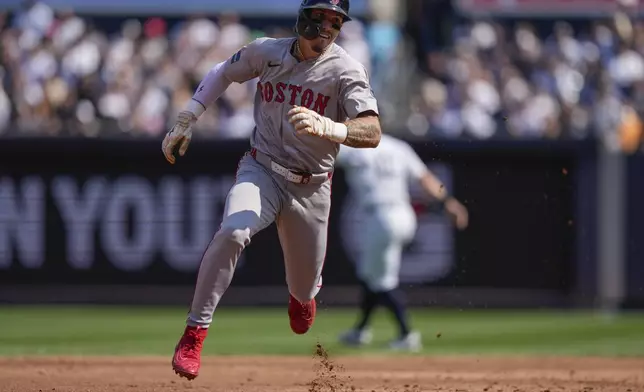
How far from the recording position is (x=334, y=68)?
7.36 meters

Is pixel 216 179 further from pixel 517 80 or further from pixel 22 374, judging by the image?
pixel 22 374

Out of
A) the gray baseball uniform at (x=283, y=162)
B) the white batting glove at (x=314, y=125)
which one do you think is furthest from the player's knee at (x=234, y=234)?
the white batting glove at (x=314, y=125)

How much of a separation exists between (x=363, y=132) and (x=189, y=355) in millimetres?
1570

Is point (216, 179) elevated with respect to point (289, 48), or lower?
lower

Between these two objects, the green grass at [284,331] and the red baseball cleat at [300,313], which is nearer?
the red baseball cleat at [300,313]

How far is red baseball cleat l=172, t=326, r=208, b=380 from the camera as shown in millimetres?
7098

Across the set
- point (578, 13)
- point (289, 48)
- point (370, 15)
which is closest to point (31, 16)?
point (370, 15)

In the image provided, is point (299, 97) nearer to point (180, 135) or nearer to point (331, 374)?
point (180, 135)

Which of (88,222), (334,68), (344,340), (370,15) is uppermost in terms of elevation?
(370,15)

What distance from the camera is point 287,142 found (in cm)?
751

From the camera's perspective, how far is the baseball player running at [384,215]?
11.8 metres

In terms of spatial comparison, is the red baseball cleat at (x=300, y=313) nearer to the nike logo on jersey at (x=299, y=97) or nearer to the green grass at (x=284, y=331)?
the nike logo on jersey at (x=299, y=97)

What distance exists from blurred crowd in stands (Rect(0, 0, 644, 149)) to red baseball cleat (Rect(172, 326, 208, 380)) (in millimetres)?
8045

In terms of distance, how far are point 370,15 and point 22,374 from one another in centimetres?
868
